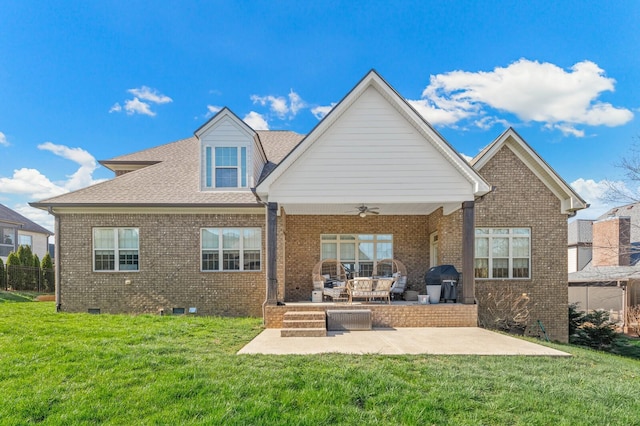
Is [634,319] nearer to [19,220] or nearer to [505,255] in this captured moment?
[505,255]

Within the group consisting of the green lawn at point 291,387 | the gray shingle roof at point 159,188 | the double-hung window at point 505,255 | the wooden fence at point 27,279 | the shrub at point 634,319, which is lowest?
the shrub at point 634,319

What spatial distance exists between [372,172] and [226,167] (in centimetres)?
558

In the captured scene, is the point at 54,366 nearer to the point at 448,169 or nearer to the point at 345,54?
the point at 448,169

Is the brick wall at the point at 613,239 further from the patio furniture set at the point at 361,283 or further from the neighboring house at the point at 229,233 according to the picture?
the patio furniture set at the point at 361,283

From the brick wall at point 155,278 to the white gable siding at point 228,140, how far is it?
223cm

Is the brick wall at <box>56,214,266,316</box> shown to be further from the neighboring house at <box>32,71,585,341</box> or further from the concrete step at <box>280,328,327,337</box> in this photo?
the concrete step at <box>280,328,327,337</box>

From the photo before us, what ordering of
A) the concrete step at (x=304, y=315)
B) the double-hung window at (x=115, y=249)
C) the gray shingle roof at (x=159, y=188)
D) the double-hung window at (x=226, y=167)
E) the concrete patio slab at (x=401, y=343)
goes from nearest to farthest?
the concrete patio slab at (x=401, y=343)
the concrete step at (x=304, y=315)
the gray shingle roof at (x=159, y=188)
the double-hung window at (x=115, y=249)
the double-hung window at (x=226, y=167)

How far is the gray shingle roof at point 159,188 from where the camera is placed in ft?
37.8

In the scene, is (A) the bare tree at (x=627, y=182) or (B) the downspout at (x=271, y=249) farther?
(A) the bare tree at (x=627, y=182)

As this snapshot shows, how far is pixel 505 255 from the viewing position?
1223cm

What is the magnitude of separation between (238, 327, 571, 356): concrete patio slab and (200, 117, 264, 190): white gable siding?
605cm

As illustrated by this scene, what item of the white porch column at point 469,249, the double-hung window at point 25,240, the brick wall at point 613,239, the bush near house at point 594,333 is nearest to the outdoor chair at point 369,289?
the white porch column at point 469,249

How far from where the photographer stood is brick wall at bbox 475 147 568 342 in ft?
39.6

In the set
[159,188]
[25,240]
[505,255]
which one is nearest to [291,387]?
[159,188]
